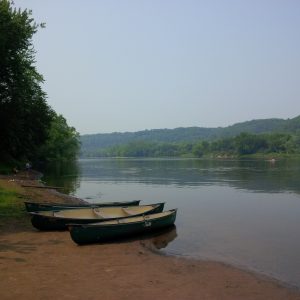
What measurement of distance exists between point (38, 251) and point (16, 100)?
59.2 feet

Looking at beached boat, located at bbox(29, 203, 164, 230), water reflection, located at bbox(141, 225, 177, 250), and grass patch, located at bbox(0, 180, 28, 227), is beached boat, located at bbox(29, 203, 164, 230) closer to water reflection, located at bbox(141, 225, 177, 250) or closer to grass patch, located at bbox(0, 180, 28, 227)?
water reflection, located at bbox(141, 225, 177, 250)

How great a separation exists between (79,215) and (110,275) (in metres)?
9.03

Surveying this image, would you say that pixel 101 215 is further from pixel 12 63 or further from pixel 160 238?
pixel 12 63

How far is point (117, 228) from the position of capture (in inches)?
754

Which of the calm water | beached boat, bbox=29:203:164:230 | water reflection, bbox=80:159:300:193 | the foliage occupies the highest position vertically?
the foliage

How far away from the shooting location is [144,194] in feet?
143

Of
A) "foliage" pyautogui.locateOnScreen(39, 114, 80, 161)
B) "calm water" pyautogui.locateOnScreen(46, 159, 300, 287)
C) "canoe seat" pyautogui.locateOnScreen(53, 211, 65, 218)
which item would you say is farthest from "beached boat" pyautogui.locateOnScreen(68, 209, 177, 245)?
"foliage" pyautogui.locateOnScreen(39, 114, 80, 161)

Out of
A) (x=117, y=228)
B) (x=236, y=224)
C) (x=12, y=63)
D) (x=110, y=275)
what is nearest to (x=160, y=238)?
(x=117, y=228)

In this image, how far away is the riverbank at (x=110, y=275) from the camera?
1167 centimetres

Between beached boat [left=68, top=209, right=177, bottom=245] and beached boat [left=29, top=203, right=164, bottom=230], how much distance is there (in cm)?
110

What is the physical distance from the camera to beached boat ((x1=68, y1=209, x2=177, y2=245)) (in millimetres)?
17686

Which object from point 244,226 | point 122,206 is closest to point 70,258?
point 122,206

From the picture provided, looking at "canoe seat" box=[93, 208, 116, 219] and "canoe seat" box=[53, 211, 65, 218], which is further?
"canoe seat" box=[93, 208, 116, 219]

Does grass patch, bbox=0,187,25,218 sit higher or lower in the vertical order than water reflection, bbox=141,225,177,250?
higher
